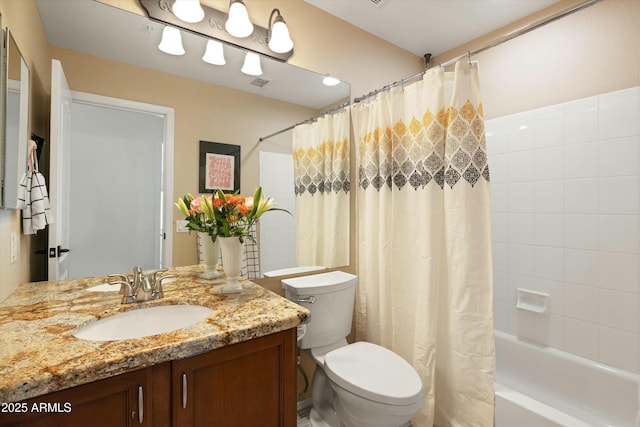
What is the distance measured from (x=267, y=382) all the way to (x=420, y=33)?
2.47 metres

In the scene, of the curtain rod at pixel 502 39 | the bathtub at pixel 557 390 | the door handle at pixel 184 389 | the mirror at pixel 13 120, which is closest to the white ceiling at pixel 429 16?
the curtain rod at pixel 502 39

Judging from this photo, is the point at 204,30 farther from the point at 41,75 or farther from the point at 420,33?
the point at 420,33

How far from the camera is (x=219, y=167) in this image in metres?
A: 1.53

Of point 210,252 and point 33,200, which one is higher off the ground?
point 33,200

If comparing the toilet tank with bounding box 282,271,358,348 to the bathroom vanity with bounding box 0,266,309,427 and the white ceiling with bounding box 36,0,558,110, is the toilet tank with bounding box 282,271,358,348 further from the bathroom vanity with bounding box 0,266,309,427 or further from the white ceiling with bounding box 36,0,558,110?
the white ceiling with bounding box 36,0,558,110

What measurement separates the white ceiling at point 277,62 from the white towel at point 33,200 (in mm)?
514

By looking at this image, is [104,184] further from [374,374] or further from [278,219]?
[374,374]

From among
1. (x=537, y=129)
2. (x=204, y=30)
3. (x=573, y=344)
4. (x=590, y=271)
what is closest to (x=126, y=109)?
(x=204, y=30)

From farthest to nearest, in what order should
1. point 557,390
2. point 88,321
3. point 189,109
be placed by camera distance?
1. point 557,390
2. point 189,109
3. point 88,321

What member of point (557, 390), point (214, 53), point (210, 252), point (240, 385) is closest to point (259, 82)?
point (214, 53)

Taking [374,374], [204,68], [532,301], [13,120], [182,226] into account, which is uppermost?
[204,68]

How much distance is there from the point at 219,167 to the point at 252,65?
631mm

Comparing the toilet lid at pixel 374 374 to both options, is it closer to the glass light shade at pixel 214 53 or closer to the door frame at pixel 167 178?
the door frame at pixel 167 178

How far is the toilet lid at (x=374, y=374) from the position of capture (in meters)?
1.28
